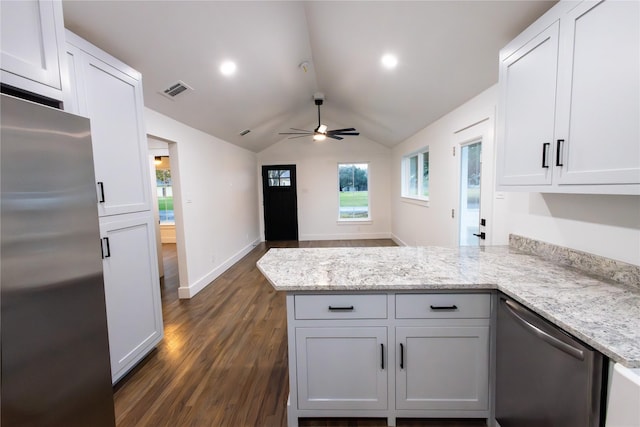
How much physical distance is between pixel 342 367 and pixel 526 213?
1.69m

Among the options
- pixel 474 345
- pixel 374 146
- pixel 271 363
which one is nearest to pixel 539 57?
pixel 474 345

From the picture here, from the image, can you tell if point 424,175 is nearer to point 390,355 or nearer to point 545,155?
point 545,155

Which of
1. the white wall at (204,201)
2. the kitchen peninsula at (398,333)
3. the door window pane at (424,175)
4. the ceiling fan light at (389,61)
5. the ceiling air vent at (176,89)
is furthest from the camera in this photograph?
the door window pane at (424,175)

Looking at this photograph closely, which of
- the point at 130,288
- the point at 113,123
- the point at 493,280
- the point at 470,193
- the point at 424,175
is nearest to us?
the point at 493,280

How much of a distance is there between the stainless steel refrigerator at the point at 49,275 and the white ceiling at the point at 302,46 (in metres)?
1.27

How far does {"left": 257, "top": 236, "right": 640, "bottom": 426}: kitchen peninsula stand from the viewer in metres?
1.44

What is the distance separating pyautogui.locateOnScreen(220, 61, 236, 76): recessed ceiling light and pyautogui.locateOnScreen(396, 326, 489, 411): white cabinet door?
109 inches

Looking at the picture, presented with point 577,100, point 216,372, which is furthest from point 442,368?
point 216,372

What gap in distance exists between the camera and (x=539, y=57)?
141 cm

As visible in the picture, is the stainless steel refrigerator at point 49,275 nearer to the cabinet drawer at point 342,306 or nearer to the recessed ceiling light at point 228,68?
the cabinet drawer at point 342,306

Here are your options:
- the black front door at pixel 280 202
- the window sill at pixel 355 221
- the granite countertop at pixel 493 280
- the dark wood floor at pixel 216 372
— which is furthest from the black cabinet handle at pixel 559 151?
the black front door at pixel 280 202

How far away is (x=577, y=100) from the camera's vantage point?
3.98ft

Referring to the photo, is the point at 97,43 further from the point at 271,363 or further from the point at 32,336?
the point at 271,363

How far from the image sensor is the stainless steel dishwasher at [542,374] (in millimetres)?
909
